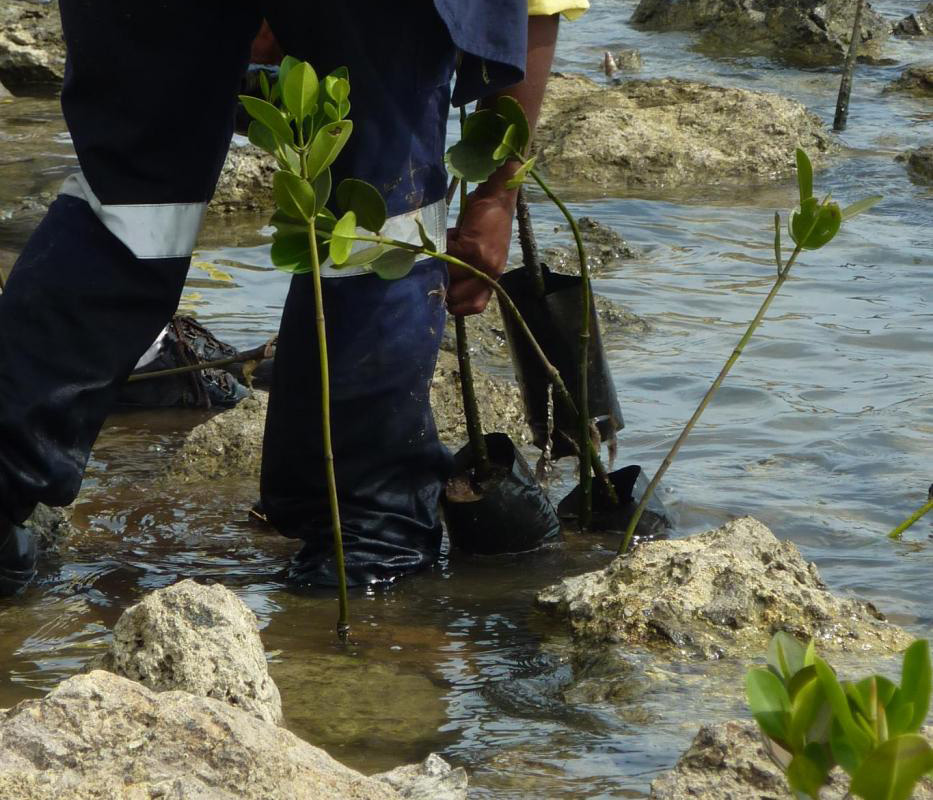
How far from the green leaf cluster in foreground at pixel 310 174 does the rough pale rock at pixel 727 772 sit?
99 cm

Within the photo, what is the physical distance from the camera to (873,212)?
712 cm

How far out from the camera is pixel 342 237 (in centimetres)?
229

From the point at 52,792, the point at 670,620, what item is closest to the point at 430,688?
the point at 670,620

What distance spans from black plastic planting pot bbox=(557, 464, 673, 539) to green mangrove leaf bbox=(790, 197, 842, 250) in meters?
0.76

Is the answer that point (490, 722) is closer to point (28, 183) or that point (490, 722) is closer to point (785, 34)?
point (28, 183)

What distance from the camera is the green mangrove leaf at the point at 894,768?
1.11m

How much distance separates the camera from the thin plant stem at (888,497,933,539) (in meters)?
2.91

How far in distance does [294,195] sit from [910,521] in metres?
1.51

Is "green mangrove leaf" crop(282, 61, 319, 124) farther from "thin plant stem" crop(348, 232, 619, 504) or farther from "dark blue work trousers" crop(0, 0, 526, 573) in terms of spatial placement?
"dark blue work trousers" crop(0, 0, 526, 573)

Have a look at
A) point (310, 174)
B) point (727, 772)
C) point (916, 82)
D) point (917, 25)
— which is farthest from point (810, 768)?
point (917, 25)

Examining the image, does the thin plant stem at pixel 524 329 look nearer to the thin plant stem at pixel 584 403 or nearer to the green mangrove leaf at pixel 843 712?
the thin plant stem at pixel 584 403

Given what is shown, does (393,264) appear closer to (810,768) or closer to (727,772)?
(727,772)

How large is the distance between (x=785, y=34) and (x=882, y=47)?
1016 millimetres

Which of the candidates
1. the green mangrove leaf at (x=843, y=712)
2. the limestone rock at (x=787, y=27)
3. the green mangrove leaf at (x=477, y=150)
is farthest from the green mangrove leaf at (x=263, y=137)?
the limestone rock at (x=787, y=27)
